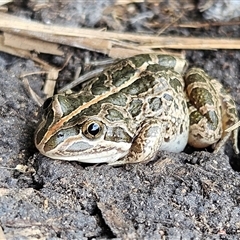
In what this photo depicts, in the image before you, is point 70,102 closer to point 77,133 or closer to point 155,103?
point 77,133

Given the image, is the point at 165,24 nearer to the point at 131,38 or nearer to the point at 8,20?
the point at 131,38

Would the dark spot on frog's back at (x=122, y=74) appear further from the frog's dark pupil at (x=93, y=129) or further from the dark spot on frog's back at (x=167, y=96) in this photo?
the frog's dark pupil at (x=93, y=129)

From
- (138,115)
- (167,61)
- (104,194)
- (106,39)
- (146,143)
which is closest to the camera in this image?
(104,194)

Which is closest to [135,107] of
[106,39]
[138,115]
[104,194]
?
[138,115]

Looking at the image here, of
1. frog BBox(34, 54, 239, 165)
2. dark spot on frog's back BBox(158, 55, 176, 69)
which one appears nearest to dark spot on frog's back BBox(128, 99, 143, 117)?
frog BBox(34, 54, 239, 165)

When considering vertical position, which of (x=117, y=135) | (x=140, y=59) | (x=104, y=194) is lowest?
(x=104, y=194)

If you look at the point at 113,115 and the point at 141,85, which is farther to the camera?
the point at 141,85
